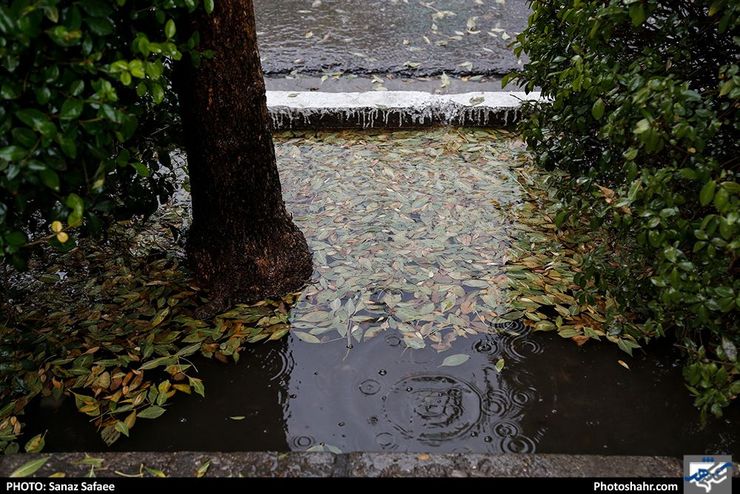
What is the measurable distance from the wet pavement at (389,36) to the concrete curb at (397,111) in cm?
84

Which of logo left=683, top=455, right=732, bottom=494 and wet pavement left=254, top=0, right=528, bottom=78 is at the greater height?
wet pavement left=254, top=0, right=528, bottom=78

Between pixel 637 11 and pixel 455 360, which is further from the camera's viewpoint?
pixel 455 360

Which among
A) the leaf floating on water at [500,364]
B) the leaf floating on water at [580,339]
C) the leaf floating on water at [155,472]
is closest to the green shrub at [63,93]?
the leaf floating on water at [155,472]

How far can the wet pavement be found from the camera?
600 cm

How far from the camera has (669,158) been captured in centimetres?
265

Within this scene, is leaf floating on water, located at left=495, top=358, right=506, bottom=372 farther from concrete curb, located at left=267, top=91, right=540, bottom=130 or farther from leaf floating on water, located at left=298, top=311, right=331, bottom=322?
concrete curb, located at left=267, top=91, right=540, bottom=130

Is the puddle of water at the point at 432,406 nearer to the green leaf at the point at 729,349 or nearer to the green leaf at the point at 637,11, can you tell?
the green leaf at the point at 729,349

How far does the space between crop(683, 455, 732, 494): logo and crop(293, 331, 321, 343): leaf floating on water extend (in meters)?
1.73

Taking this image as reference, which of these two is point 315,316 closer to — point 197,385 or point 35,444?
point 197,385

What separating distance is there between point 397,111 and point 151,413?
3222 millimetres

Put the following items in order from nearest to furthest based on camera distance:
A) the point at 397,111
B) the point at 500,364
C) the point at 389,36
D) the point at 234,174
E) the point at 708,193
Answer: the point at 708,193 → the point at 500,364 → the point at 234,174 → the point at 397,111 → the point at 389,36

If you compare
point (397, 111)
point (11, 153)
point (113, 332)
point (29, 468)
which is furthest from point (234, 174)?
point (397, 111)

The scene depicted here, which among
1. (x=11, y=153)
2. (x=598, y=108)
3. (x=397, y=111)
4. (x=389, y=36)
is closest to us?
(x=11, y=153)

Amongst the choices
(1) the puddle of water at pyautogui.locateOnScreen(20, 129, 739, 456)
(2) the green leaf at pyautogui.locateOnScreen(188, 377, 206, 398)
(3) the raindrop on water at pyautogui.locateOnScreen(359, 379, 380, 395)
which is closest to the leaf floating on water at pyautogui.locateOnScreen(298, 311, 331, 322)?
(1) the puddle of water at pyautogui.locateOnScreen(20, 129, 739, 456)
